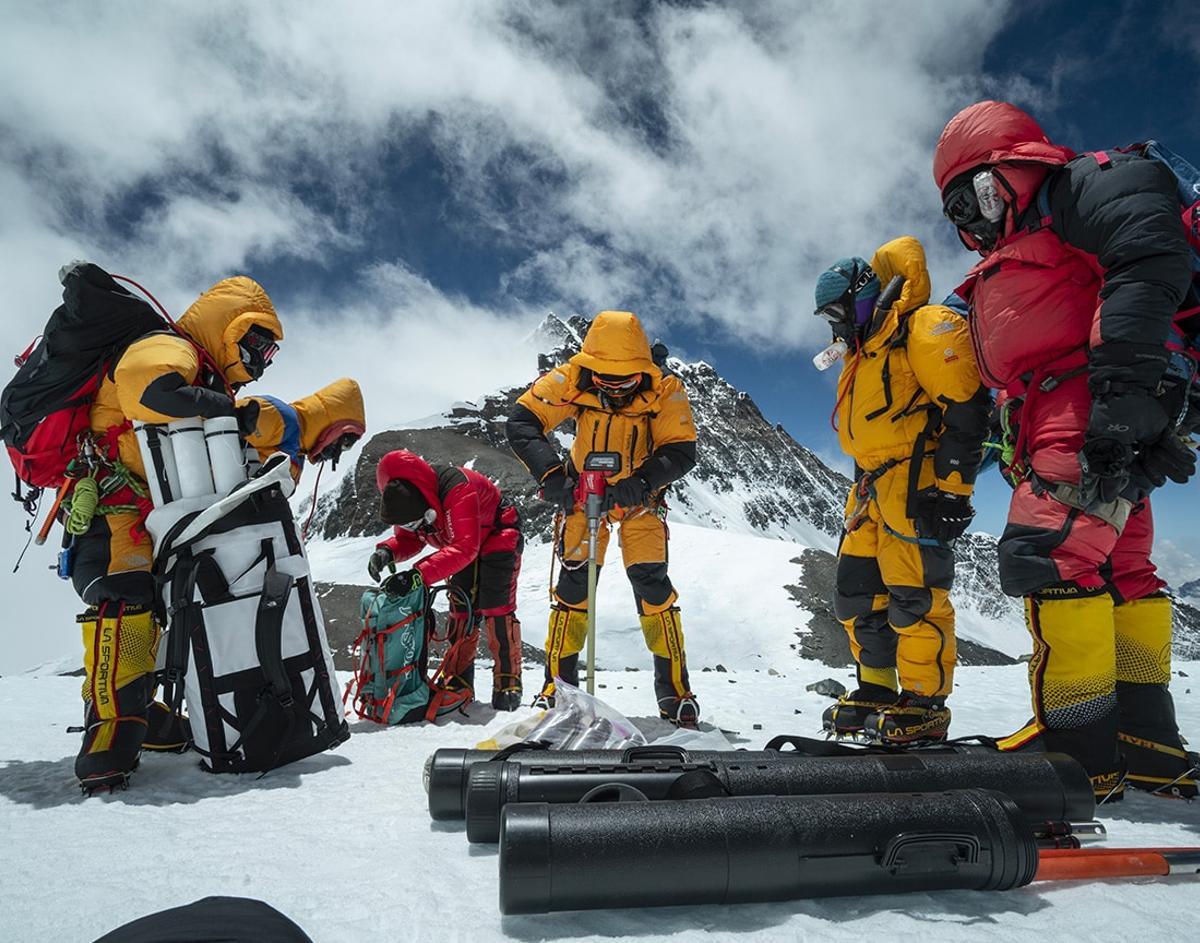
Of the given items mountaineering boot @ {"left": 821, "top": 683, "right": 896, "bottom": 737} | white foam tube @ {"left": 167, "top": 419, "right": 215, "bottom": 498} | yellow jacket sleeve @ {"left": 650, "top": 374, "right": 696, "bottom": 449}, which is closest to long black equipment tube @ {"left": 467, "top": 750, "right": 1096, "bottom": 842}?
mountaineering boot @ {"left": 821, "top": 683, "right": 896, "bottom": 737}

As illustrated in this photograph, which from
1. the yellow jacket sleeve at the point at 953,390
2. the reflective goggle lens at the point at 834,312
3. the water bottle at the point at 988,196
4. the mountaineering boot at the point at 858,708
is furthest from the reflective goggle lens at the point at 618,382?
the mountaineering boot at the point at 858,708

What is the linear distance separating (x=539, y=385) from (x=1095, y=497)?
3.30 metres

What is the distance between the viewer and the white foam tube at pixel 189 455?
3.01m

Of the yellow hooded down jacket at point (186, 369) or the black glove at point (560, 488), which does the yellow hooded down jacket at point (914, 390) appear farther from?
the yellow hooded down jacket at point (186, 369)

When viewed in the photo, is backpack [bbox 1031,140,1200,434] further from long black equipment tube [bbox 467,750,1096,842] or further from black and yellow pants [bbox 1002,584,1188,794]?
long black equipment tube [bbox 467,750,1096,842]

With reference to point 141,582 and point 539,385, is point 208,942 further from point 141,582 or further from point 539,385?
point 539,385

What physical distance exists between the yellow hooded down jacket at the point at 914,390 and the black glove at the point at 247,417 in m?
3.15

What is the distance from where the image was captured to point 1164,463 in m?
2.41

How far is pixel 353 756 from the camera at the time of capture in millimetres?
3291

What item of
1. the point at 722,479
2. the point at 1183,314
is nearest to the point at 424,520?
the point at 1183,314

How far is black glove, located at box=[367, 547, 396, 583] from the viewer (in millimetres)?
4594

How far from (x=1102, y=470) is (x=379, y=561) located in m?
4.06

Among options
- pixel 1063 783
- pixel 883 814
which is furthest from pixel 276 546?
pixel 1063 783

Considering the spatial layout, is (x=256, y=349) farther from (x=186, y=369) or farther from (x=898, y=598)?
(x=898, y=598)
